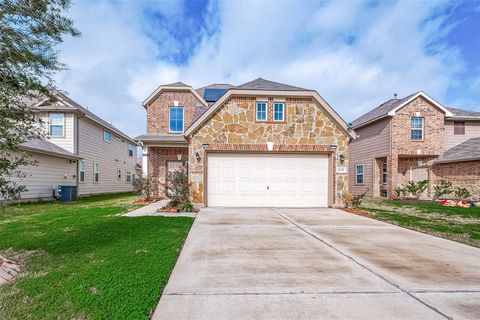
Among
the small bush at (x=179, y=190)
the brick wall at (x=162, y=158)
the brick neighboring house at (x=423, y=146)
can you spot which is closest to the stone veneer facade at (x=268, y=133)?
the small bush at (x=179, y=190)

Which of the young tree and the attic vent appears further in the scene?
the attic vent

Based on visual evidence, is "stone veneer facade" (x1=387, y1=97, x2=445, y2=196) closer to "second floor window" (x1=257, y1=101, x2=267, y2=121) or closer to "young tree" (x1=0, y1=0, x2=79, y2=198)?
"second floor window" (x1=257, y1=101, x2=267, y2=121)

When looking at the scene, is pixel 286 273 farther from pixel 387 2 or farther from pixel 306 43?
pixel 306 43

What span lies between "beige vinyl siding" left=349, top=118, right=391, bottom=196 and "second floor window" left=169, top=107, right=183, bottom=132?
12.7 meters

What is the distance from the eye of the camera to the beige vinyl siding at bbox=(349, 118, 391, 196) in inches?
712

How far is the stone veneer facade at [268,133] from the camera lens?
1159 centimetres

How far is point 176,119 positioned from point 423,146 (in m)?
16.4

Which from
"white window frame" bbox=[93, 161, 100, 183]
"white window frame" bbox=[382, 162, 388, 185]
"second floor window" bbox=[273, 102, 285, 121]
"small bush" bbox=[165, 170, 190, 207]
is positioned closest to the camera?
"small bush" bbox=[165, 170, 190, 207]

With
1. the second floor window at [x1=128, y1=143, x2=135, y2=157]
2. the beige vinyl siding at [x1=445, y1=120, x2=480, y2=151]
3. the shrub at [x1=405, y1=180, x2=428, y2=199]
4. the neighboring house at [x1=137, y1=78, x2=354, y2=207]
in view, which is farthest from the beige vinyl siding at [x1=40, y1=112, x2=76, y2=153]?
the beige vinyl siding at [x1=445, y1=120, x2=480, y2=151]

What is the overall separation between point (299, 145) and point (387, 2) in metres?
6.73

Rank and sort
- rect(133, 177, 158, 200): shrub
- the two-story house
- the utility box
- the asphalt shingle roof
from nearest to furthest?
rect(133, 177, 158, 200): shrub, the two-story house, the utility box, the asphalt shingle roof

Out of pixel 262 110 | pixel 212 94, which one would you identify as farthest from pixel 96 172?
pixel 262 110

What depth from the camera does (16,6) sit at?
3.95m

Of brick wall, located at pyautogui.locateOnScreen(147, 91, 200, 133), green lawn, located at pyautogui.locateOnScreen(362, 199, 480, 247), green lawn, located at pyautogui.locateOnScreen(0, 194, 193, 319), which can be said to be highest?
brick wall, located at pyautogui.locateOnScreen(147, 91, 200, 133)
